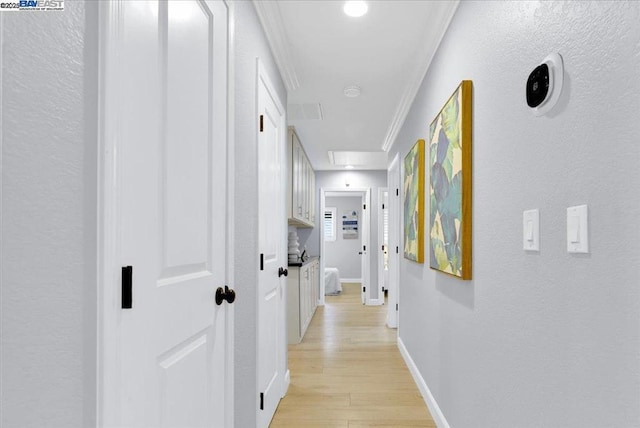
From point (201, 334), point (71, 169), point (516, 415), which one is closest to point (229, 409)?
point (201, 334)

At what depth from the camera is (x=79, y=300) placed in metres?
0.79

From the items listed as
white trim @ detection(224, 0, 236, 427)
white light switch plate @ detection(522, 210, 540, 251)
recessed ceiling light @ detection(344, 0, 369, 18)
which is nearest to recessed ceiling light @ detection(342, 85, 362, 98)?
recessed ceiling light @ detection(344, 0, 369, 18)

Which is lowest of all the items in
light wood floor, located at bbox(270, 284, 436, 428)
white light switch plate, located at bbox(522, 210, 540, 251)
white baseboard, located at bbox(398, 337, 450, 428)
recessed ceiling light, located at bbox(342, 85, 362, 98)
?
light wood floor, located at bbox(270, 284, 436, 428)

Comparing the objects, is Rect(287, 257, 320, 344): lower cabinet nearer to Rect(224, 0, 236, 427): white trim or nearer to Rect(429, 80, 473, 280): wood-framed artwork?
Rect(429, 80, 473, 280): wood-framed artwork

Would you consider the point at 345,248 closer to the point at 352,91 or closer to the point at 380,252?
the point at 380,252

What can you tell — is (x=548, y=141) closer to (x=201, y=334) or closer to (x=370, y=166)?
(x=201, y=334)

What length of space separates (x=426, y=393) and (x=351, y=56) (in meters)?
2.38

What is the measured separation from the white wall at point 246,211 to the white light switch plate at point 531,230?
3.62 ft

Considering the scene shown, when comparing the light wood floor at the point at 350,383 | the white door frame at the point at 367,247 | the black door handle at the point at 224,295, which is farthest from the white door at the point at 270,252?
the white door frame at the point at 367,247

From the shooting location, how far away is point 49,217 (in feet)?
2.38

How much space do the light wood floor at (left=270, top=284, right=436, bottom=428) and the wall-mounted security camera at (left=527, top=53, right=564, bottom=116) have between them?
6.79ft

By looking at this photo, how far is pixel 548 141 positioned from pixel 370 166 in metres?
5.95

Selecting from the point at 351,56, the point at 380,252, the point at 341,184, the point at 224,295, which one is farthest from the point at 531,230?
the point at 341,184

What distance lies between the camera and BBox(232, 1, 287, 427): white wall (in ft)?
6.22
